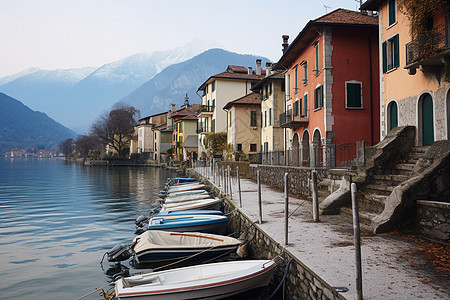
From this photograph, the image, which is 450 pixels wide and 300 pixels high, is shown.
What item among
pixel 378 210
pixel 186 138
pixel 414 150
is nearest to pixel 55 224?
pixel 378 210

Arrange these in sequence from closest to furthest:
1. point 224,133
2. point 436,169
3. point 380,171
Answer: point 436,169 → point 380,171 → point 224,133

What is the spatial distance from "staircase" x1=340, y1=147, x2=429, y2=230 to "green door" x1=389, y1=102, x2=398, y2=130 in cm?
312

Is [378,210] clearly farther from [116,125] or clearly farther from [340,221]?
[116,125]

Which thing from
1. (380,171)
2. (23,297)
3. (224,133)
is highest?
(224,133)

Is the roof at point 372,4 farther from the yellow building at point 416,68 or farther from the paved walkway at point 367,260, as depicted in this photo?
the paved walkway at point 367,260

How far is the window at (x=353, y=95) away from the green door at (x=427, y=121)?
805 centimetres

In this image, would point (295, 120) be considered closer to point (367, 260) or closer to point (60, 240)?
point (60, 240)

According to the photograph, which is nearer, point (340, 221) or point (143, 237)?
point (340, 221)

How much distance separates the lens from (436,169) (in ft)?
28.4

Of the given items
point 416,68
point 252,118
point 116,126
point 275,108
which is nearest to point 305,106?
point 275,108

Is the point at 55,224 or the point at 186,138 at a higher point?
the point at 186,138

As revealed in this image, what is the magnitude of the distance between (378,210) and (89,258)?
9886 millimetres

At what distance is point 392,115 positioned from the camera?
15367 millimetres

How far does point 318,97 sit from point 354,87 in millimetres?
2324
